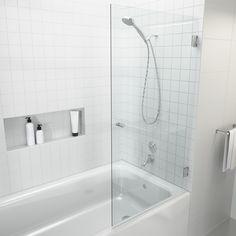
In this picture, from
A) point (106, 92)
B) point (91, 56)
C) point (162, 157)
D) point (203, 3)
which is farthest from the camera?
point (106, 92)

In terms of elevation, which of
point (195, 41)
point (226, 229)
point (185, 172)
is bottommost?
point (226, 229)

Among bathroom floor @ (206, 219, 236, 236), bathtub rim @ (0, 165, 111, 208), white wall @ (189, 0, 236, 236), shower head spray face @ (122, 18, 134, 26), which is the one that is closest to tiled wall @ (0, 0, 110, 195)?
bathtub rim @ (0, 165, 111, 208)

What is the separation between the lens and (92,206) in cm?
260

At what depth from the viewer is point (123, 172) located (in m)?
2.16

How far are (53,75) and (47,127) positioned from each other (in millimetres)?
517

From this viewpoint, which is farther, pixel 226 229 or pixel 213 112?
pixel 226 229

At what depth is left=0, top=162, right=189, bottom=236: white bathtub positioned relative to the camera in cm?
203

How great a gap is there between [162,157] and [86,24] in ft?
4.76

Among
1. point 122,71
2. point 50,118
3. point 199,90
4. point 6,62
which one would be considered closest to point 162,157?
point 199,90

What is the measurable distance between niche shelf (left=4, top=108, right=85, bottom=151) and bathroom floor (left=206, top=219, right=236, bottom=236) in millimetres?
1719

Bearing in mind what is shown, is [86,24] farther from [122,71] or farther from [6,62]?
[6,62]

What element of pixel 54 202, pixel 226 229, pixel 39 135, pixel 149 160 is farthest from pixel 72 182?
pixel 226 229

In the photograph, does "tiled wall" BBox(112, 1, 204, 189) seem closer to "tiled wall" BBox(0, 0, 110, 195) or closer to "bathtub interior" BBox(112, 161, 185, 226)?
"bathtub interior" BBox(112, 161, 185, 226)

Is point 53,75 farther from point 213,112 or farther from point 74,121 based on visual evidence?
point 213,112
